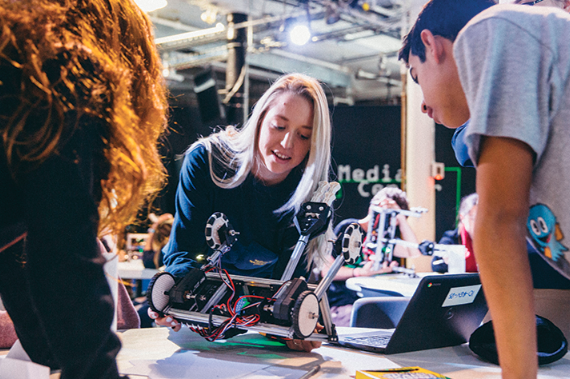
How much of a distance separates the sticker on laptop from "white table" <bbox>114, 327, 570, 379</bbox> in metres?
0.12

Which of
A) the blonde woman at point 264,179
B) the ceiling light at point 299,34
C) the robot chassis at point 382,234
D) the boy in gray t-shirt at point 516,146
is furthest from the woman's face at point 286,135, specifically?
the ceiling light at point 299,34

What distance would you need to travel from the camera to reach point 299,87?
63.1 inches

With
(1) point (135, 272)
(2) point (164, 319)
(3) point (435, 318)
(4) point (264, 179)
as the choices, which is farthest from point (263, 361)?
(1) point (135, 272)

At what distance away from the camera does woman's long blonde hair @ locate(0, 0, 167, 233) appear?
55 cm

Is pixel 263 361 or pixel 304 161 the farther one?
pixel 304 161

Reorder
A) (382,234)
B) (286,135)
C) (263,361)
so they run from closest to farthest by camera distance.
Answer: (263,361)
(286,135)
(382,234)

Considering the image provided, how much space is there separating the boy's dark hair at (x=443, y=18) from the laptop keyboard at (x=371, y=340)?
0.73 metres

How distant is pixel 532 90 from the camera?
0.62m

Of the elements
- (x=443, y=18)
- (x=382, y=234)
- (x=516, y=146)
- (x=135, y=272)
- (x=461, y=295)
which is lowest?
(x=135, y=272)

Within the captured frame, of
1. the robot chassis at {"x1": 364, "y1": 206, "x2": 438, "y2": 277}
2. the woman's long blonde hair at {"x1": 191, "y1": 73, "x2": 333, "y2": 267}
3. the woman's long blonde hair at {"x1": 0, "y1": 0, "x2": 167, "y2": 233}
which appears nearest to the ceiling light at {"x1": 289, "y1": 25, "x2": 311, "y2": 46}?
the robot chassis at {"x1": 364, "y1": 206, "x2": 438, "y2": 277}

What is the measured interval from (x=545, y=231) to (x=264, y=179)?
1.04 meters

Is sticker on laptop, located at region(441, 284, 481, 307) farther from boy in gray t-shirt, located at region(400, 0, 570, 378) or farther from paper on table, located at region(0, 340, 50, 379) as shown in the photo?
paper on table, located at region(0, 340, 50, 379)

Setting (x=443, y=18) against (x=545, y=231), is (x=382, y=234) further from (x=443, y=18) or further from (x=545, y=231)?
(x=545, y=231)

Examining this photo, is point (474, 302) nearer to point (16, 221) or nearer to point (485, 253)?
point (485, 253)
